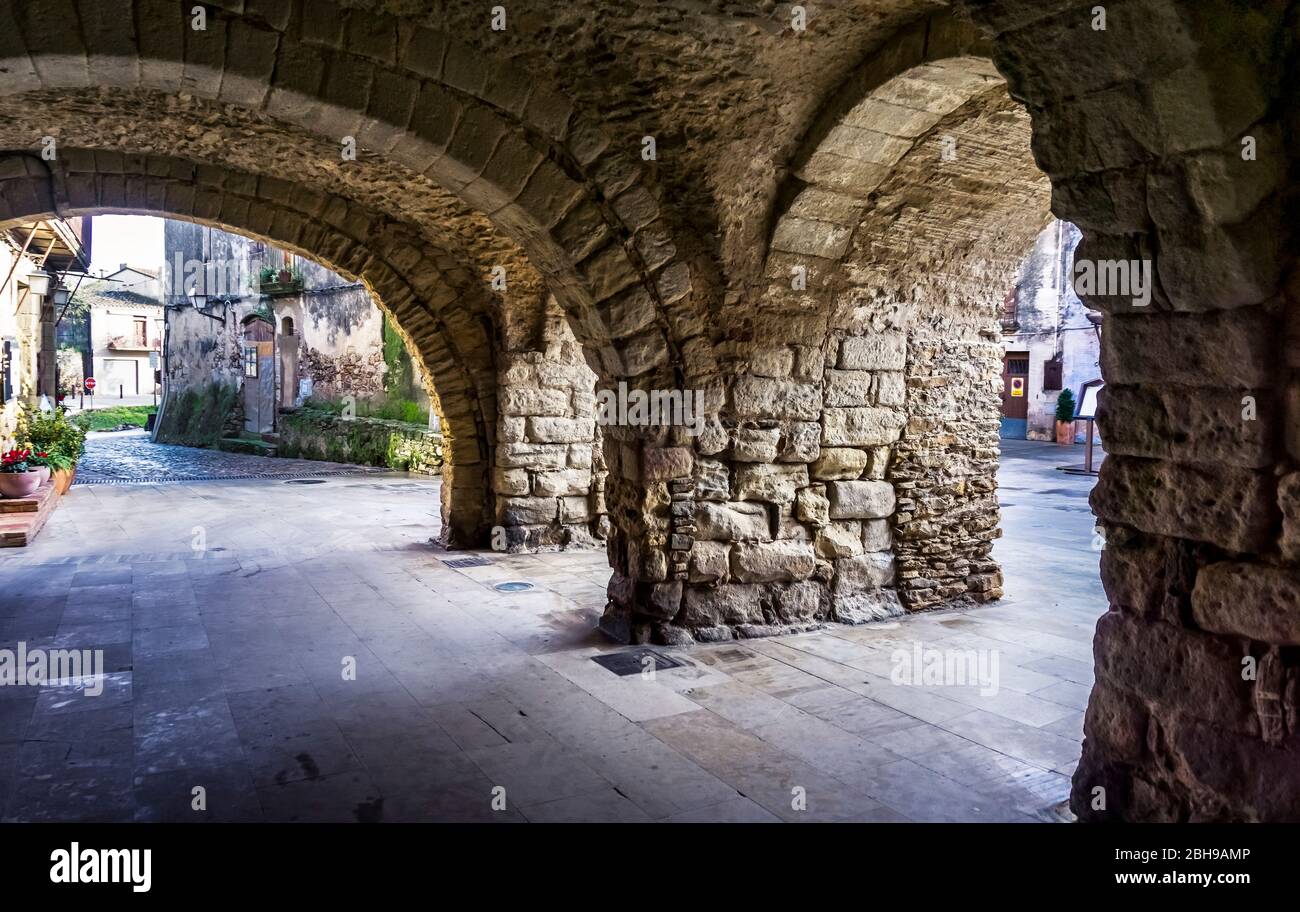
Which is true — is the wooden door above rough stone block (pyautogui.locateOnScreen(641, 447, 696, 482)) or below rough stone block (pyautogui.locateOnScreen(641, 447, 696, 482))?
above

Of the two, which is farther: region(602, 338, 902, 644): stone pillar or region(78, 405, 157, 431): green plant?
region(78, 405, 157, 431): green plant

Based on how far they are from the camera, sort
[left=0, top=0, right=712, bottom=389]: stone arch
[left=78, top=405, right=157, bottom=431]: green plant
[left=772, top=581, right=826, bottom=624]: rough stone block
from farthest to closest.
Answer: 1. [left=78, top=405, right=157, bottom=431]: green plant
2. [left=772, top=581, right=826, bottom=624]: rough stone block
3. [left=0, top=0, right=712, bottom=389]: stone arch

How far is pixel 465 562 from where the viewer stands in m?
7.14

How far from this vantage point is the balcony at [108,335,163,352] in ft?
107

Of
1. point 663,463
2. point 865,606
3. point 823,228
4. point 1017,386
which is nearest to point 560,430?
point 663,463

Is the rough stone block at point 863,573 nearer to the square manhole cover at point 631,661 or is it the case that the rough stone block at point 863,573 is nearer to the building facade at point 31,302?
the square manhole cover at point 631,661

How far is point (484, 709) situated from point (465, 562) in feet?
11.0

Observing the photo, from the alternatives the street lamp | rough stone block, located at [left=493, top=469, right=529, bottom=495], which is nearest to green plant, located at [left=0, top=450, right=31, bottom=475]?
the street lamp

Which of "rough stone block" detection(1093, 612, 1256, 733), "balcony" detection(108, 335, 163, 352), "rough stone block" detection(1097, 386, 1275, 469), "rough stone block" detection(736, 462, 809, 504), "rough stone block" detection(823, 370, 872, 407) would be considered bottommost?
"rough stone block" detection(1093, 612, 1256, 733)

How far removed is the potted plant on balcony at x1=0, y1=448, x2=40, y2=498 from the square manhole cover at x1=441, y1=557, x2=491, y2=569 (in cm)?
433

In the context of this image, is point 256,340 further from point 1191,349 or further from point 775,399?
point 1191,349

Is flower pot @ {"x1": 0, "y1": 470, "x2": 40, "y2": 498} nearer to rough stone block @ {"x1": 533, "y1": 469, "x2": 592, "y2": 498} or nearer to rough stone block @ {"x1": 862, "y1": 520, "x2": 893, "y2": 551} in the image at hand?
rough stone block @ {"x1": 533, "y1": 469, "x2": 592, "y2": 498}

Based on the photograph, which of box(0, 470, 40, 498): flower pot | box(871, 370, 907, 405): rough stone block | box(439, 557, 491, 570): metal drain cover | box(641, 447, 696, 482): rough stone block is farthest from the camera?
box(0, 470, 40, 498): flower pot

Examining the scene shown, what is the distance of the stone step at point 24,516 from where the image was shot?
7.48 m
